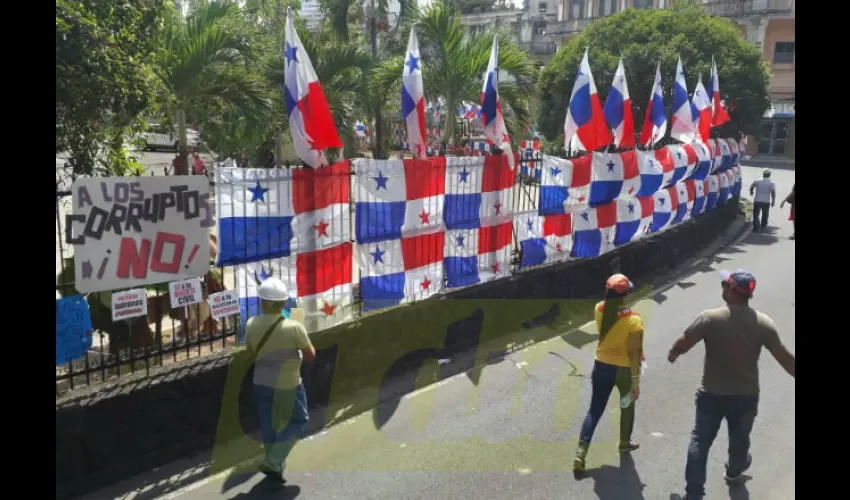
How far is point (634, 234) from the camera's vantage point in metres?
12.2

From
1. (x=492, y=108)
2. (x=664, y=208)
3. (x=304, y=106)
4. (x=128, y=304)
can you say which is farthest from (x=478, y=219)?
(x=664, y=208)

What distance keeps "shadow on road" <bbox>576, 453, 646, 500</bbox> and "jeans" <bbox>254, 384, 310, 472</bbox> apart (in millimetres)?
2222

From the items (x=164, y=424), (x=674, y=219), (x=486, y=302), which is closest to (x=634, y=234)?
(x=674, y=219)

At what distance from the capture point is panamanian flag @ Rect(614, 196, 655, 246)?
11672 mm

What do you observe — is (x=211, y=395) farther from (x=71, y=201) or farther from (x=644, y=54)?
(x=644, y=54)

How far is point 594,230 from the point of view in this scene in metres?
10.9

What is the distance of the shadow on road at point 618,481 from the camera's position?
16.6 feet

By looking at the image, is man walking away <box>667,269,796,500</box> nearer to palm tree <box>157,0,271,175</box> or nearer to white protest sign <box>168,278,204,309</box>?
white protest sign <box>168,278,204,309</box>

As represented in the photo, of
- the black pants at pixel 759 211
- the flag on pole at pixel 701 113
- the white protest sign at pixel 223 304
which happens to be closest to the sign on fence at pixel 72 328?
the white protest sign at pixel 223 304

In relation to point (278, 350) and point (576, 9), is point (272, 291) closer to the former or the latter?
point (278, 350)

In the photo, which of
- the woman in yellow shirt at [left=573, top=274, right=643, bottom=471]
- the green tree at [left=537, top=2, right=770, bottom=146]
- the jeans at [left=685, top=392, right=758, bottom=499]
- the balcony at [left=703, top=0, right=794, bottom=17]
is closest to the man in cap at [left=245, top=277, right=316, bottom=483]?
the woman in yellow shirt at [left=573, top=274, right=643, bottom=471]

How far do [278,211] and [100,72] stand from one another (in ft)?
6.10

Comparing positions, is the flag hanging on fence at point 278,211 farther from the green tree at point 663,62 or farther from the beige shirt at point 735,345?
the green tree at point 663,62
